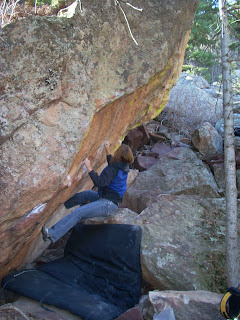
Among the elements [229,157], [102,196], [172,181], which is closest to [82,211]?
[102,196]

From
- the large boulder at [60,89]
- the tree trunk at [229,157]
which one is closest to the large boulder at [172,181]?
the large boulder at [60,89]

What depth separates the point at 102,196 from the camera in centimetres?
427

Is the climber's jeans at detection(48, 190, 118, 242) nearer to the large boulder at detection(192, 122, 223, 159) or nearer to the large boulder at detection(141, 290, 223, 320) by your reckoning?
the large boulder at detection(141, 290, 223, 320)

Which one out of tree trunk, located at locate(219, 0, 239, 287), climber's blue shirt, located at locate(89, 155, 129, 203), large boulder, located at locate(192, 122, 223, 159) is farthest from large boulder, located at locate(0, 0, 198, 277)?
large boulder, located at locate(192, 122, 223, 159)

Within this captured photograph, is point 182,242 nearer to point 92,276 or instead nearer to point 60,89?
point 92,276

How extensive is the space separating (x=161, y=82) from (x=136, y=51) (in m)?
1.03

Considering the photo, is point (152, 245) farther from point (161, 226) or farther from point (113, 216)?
point (113, 216)

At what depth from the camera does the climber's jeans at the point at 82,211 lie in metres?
3.82

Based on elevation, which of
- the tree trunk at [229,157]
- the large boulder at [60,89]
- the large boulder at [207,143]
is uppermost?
the large boulder at [60,89]

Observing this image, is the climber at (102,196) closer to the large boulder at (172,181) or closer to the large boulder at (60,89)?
the large boulder at (60,89)

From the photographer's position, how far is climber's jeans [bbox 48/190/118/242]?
3822mm

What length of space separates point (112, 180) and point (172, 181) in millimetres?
2065

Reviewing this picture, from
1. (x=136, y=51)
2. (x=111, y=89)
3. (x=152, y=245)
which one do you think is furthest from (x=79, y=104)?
(x=152, y=245)

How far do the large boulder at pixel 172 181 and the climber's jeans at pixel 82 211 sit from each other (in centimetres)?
127
